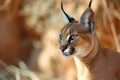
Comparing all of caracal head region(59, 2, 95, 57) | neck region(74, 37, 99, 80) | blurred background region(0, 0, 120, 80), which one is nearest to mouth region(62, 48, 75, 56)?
caracal head region(59, 2, 95, 57)

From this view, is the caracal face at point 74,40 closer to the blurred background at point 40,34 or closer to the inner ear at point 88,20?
the inner ear at point 88,20

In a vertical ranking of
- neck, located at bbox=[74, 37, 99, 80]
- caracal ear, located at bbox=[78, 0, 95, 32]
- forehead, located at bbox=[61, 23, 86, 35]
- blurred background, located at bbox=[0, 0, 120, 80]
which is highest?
blurred background, located at bbox=[0, 0, 120, 80]

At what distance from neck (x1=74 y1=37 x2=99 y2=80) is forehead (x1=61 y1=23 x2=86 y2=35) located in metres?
0.09

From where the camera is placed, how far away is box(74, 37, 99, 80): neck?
2182 mm

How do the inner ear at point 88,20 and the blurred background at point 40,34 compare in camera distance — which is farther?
the blurred background at point 40,34

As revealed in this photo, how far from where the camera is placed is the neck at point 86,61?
2182 mm

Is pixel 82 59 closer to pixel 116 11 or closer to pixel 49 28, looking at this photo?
pixel 116 11

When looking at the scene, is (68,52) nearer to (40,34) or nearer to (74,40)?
(74,40)

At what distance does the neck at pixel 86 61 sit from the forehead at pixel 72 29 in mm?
87

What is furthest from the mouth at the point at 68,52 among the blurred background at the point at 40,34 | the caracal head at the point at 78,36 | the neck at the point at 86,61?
the blurred background at the point at 40,34

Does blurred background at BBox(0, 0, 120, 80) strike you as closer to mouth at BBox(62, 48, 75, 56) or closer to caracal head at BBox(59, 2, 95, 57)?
caracal head at BBox(59, 2, 95, 57)

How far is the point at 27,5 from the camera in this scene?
4535 mm

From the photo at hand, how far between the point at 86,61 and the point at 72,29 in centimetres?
19

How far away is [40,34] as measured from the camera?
5246mm
